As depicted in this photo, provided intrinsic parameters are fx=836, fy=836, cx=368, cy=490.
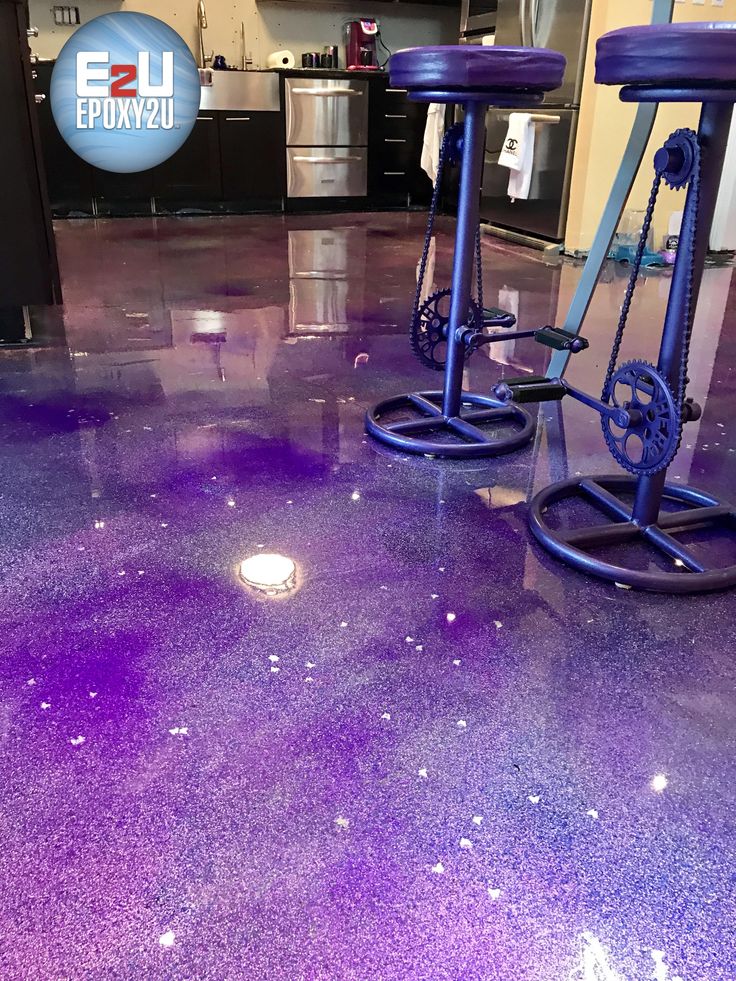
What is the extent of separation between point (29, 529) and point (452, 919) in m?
1.11

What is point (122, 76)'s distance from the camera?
5.63m

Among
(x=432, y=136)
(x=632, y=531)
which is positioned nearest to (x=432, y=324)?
(x=632, y=531)

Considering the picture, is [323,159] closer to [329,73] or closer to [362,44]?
[329,73]

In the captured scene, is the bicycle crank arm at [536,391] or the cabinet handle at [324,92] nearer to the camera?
the bicycle crank arm at [536,391]

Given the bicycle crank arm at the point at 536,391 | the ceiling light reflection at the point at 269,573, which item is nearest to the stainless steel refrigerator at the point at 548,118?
the bicycle crank arm at the point at 536,391

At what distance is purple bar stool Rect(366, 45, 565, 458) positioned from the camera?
1.68m

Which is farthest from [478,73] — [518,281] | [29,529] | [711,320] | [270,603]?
[518,281]

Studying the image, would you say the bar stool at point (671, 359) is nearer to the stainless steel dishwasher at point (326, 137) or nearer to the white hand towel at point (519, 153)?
the white hand towel at point (519, 153)

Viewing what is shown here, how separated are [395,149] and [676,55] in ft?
18.1

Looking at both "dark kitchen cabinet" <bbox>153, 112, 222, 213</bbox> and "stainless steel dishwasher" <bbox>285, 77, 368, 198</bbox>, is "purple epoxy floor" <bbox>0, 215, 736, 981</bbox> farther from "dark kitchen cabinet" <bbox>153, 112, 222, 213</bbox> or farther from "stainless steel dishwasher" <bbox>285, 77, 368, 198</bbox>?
"stainless steel dishwasher" <bbox>285, 77, 368, 198</bbox>

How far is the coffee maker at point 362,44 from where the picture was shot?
6176mm

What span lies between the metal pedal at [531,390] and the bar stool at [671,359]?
19 centimetres

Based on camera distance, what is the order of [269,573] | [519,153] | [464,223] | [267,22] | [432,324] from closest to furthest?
[269,573] → [464,223] → [432,324] → [519,153] → [267,22]

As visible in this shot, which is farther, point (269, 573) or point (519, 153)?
point (519, 153)
